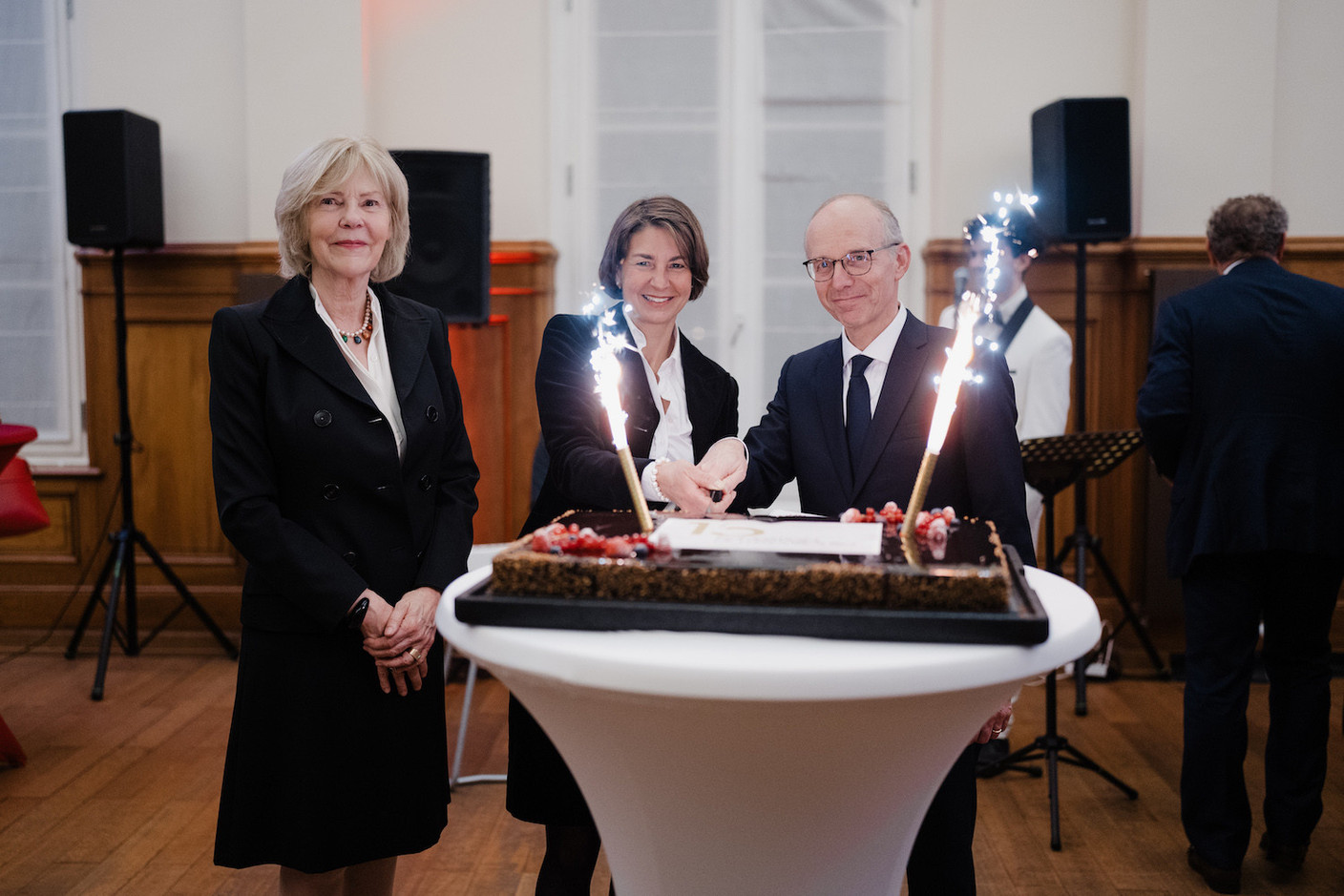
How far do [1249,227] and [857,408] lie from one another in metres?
1.51

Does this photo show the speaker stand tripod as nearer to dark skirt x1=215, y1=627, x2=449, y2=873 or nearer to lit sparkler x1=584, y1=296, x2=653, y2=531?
dark skirt x1=215, y1=627, x2=449, y2=873

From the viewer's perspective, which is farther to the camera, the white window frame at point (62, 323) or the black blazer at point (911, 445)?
the white window frame at point (62, 323)

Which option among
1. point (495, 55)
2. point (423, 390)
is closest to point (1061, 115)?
point (495, 55)

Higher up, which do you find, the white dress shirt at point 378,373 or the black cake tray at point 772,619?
the white dress shirt at point 378,373

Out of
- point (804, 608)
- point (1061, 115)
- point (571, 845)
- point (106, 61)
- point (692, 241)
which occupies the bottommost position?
point (571, 845)

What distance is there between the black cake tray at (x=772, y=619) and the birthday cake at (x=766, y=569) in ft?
0.04

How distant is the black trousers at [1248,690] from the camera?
2.67 meters

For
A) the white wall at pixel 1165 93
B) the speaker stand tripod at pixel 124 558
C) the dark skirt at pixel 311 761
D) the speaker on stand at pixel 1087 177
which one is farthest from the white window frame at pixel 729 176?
the dark skirt at pixel 311 761

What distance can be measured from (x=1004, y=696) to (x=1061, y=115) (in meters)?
3.29

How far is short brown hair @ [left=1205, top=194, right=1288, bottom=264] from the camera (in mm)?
2703

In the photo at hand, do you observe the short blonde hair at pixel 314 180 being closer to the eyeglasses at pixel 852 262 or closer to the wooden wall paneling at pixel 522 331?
the eyeglasses at pixel 852 262

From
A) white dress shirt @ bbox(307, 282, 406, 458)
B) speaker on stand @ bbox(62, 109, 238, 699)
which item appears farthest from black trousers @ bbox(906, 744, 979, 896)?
speaker on stand @ bbox(62, 109, 238, 699)

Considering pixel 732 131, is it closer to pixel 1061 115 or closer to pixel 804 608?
pixel 1061 115

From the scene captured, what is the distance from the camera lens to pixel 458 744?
10.7 feet
